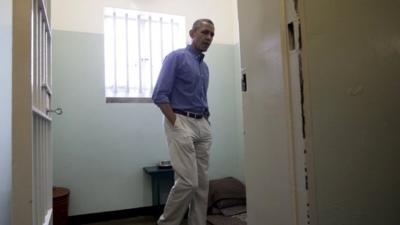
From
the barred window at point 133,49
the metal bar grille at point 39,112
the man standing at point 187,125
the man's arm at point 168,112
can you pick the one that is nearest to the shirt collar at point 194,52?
the man standing at point 187,125

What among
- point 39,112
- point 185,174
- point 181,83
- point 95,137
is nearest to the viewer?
point 39,112

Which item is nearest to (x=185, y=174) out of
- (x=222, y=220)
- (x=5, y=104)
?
(x=222, y=220)

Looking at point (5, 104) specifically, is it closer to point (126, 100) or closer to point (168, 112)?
point (168, 112)

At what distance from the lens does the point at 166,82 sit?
1757mm

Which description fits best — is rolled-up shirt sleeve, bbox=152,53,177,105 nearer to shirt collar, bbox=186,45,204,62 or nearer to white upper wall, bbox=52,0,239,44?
shirt collar, bbox=186,45,204,62

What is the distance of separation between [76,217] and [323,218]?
217 centimetres

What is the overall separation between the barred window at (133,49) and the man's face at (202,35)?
791 mm

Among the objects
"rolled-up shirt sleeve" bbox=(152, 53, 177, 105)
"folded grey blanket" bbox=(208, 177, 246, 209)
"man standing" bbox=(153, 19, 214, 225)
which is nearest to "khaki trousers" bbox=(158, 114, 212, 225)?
"man standing" bbox=(153, 19, 214, 225)

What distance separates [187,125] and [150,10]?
1315 millimetres

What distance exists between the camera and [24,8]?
0.70 m

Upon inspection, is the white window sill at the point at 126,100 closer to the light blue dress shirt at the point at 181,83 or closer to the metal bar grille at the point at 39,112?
the light blue dress shirt at the point at 181,83

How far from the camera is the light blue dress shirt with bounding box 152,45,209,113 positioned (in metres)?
1.76

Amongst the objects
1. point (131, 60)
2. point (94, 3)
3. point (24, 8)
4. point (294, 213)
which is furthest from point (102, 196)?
point (294, 213)

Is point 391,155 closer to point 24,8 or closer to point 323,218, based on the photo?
point 323,218
